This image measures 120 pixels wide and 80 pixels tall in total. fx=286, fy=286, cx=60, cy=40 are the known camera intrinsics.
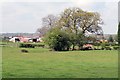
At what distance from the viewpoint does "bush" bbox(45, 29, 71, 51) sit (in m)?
35.8

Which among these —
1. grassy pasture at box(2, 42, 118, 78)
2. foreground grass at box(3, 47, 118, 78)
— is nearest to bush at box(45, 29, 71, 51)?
grassy pasture at box(2, 42, 118, 78)

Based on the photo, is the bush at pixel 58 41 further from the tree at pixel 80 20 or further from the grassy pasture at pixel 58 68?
the grassy pasture at pixel 58 68

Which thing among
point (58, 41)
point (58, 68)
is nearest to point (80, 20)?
point (58, 41)

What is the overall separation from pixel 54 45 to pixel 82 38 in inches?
261

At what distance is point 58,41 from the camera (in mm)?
35906

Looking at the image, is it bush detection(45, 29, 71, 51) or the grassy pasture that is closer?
the grassy pasture

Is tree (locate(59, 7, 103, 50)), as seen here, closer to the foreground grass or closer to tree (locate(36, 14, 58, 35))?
tree (locate(36, 14, 58, 35))

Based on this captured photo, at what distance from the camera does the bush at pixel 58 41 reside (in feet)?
117

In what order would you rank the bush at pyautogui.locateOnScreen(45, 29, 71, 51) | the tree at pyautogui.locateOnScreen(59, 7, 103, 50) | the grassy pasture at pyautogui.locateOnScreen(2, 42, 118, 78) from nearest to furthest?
the grassy pasture at pyautogui.locateOnScreen(2, 42, 118, 78) → the bush at pyautogui.locateOnScreen(45, 29, 71, 51) → the tree at pyautogui.locateOnScreen(59, 7, 103, 50)

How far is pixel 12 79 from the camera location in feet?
32.1

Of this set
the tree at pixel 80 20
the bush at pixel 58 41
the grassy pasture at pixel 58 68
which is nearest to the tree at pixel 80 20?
the tree at pixel 80 20

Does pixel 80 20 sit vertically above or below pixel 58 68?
above

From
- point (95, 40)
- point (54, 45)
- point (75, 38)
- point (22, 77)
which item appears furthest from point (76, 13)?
point (22, 77)

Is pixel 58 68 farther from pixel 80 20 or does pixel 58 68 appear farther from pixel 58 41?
pixel 80 20
